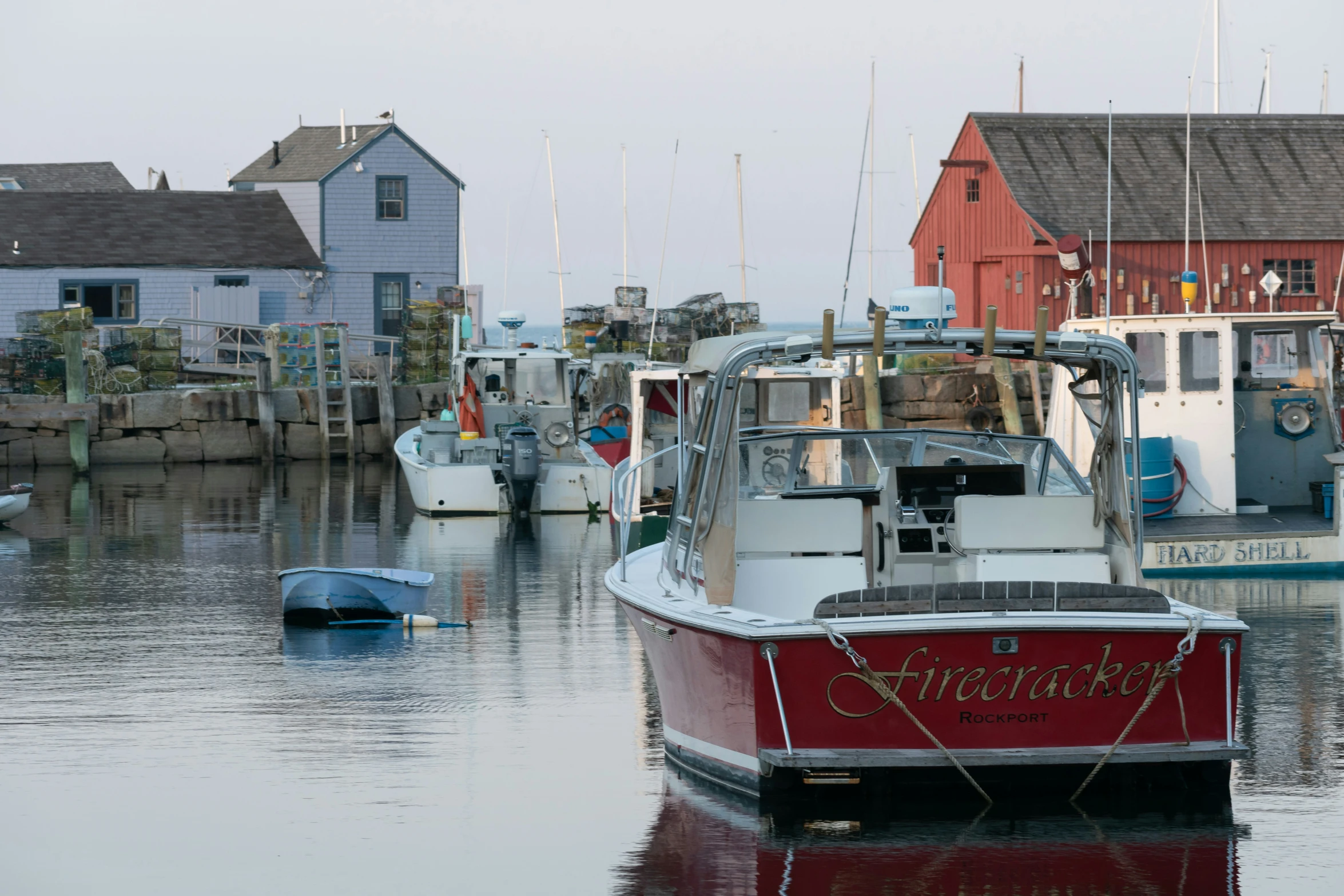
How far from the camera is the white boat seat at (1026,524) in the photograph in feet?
27.3

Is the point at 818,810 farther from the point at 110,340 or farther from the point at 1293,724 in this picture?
the point at 110,340

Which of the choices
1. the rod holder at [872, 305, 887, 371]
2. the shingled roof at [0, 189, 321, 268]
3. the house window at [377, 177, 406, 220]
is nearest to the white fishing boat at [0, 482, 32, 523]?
the rod holder at [872, 305, 887, 371]

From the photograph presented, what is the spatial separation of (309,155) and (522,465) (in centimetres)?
2396

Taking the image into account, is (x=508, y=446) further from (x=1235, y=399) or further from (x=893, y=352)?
(x=893, y=352)

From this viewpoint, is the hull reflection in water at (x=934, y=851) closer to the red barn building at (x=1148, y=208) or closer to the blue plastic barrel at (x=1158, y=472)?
the blue plastic barrel at (x=1158, y=472)

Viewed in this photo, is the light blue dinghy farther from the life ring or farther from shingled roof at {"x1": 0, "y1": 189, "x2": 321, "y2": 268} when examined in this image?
shingled roof at {"x1": 0, "y1": 189, "x2": 321, "y2": 268}

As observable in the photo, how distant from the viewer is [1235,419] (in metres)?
16.0

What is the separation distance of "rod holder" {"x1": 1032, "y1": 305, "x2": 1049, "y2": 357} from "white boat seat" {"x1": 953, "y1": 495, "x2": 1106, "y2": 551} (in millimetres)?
932

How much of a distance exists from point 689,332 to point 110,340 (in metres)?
11.7

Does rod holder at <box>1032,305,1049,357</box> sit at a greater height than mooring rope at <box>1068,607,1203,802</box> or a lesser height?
greater

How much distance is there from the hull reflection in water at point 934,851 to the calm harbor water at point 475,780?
2cm

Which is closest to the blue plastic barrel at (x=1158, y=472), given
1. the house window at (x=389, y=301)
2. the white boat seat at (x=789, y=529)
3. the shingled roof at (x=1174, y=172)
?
the white boat seat at (x=789, y=529)

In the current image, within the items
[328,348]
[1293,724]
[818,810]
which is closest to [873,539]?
[818,810]

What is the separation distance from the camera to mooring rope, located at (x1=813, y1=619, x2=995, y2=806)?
6.92 m
